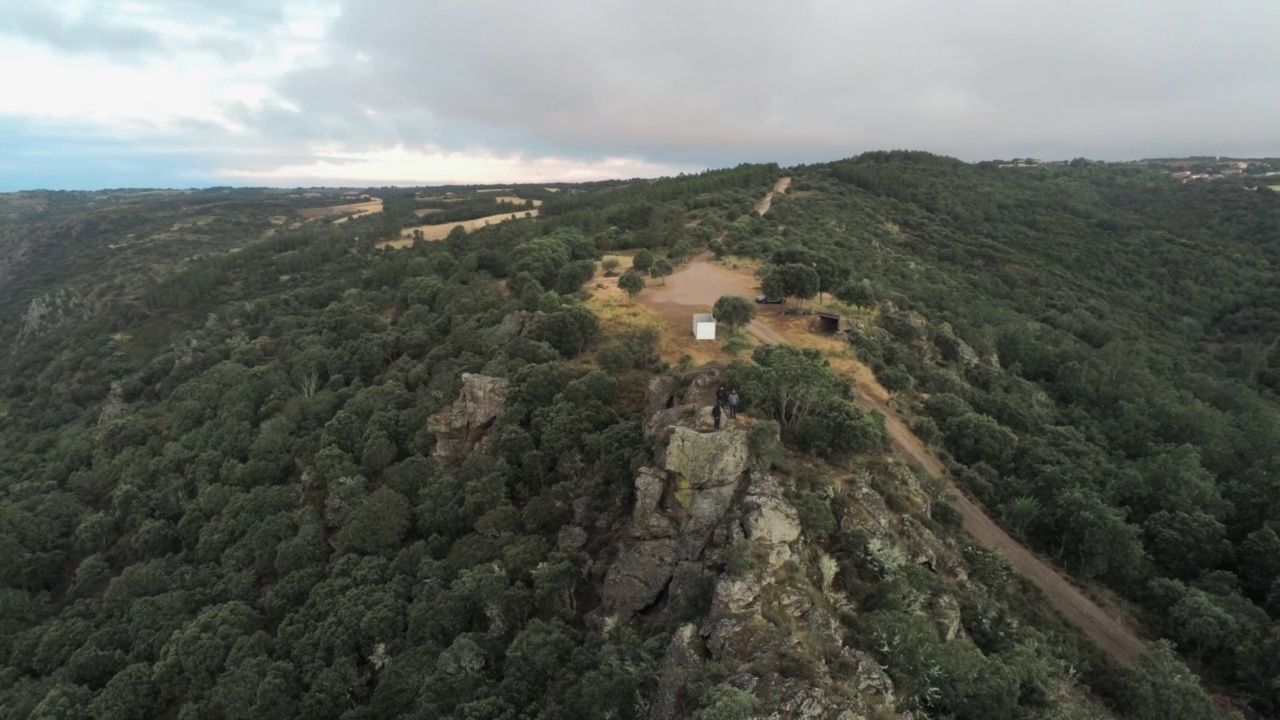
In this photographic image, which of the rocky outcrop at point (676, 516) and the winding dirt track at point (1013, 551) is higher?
the rocky outcrop at point (676, 516)

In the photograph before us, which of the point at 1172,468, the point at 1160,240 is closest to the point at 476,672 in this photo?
the point at 1172,468

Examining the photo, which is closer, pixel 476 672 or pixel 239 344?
pixel 476 672

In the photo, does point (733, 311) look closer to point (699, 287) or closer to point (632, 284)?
point (632, 284)

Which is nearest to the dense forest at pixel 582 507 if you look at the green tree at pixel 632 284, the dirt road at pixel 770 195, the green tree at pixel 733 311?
the green tree at pixel 632 284

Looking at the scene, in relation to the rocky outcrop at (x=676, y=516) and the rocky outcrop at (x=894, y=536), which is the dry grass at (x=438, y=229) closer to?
the rocky outcrop at (x=676, y=516)

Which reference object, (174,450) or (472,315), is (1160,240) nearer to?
(472,315)

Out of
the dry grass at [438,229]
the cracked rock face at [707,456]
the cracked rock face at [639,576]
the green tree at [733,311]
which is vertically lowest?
the cracked rock face at [639,576]

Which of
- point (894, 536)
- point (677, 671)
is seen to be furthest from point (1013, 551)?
point (677, 671)
